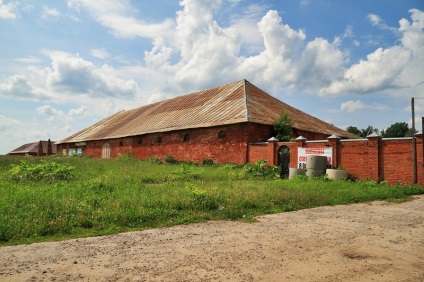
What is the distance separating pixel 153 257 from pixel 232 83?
25652mm

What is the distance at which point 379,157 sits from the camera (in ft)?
49.9

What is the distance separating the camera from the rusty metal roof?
2240 cm

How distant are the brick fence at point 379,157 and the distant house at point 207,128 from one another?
16.2 feet

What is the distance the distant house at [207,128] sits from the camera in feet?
69.6

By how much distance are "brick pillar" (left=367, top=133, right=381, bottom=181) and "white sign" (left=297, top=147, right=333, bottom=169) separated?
6.45 ft

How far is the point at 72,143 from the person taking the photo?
4066 centimetres

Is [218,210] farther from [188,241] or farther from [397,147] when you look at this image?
[397,147]

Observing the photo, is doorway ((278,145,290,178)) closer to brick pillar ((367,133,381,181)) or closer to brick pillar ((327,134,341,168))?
brick pillar ((327,134,341,168))

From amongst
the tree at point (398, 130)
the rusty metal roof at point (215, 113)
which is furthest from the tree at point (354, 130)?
the rusty metal roof at point (215, 113)

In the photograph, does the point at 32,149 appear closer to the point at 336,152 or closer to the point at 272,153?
the point at 272,153

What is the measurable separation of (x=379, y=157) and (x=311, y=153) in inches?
136

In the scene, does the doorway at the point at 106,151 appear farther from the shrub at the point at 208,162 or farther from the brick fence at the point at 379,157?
the brick fence at the point at 379,157

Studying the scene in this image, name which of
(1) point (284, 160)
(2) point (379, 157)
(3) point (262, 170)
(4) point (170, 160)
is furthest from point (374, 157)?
(4) point (170, 160)

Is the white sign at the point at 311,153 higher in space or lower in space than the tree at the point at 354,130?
lower
